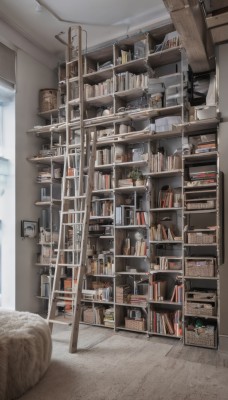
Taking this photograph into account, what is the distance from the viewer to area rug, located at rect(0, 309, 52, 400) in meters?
2.71

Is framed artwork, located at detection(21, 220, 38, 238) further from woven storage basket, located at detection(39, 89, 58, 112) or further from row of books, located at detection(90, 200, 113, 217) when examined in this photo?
woven storage basket, located at detection(39, 89, 58, 112)

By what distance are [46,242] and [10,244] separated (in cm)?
56

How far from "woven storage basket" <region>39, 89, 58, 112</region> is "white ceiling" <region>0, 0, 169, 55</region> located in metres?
0.80

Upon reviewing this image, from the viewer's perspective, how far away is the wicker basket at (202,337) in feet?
13.0

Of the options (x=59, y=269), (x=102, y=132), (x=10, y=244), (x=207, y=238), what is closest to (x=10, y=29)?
(x=102, y=132)

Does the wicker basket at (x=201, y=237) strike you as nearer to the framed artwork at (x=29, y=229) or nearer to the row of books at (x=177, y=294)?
the row of books at (x=177, y=294)

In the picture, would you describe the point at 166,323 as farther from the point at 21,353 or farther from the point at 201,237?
the point at 21,353

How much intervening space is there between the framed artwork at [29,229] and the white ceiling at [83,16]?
2.97 metres

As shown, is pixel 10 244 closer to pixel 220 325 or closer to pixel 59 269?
pixel 59 269

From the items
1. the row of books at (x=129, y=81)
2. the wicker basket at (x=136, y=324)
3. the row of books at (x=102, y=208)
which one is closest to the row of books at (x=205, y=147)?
the row of books at (x=129, y=81)

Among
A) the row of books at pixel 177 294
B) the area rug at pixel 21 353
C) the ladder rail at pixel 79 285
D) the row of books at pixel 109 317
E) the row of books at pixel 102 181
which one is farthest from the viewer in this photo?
the row of books at pixel 102 181

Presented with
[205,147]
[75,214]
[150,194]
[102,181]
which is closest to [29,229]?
[75,214]

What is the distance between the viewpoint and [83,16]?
488 cm

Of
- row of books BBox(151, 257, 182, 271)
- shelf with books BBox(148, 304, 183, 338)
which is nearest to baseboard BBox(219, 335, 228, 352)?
shelf with books BBox(148, 304, 183, 338)
